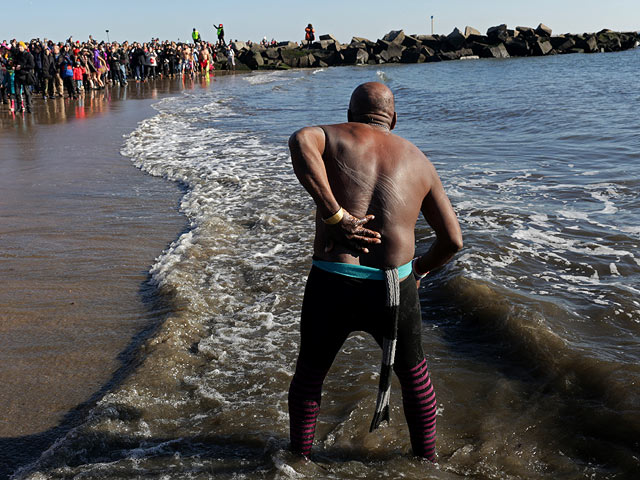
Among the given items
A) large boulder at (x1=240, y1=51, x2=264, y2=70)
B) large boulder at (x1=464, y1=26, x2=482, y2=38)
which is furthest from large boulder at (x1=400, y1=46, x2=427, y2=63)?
large boulder at (x1=240, y1=51, x2=264, y2=70)

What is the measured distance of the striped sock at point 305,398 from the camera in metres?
3.02

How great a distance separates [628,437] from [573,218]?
4.64m

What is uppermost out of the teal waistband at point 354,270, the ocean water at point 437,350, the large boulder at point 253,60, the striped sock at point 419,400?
the large boulder at point 253,60

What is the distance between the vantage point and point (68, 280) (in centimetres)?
578

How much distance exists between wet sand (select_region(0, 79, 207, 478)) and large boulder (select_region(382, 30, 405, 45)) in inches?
2155

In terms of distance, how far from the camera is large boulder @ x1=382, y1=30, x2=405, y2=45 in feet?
207

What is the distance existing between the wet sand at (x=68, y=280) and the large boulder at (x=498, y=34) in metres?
57.6

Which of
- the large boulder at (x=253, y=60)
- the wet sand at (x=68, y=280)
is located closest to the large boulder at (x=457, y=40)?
the large boulder at (x=253, y=60)

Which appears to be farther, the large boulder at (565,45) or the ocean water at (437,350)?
the large boulder at (565,45)

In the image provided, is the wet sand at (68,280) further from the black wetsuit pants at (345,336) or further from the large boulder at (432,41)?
the large boulder at (432,41)

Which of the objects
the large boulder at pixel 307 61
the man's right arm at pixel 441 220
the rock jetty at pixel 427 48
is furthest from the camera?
the rock jetty at pixel 427 48

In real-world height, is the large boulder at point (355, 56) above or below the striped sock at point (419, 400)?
above

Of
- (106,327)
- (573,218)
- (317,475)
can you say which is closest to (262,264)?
(106,327)

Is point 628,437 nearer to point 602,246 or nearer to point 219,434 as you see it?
point 219,434
